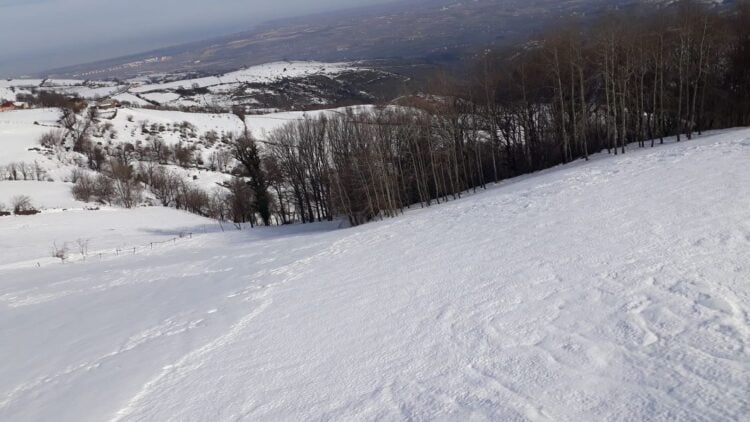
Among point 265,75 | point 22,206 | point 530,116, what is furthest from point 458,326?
point 265,75

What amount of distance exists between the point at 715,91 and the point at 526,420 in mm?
38364

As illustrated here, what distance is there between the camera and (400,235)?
2056 centimetres

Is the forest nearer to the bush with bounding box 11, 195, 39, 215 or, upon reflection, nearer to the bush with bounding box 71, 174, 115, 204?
the bush with bounding box 71, 174, 115, 204

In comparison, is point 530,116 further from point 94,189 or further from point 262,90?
point 262,90

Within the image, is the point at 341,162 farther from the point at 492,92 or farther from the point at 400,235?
the point at 400,235

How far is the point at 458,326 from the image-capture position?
9133 millimetres

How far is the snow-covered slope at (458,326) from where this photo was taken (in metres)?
6.55

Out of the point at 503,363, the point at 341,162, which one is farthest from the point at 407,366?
the point at 341,162

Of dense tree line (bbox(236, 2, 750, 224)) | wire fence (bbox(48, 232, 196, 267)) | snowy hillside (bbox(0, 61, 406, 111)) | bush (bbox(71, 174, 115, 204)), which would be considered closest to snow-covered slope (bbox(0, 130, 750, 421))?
wire fence (bbox(48, 232, 196, 267))

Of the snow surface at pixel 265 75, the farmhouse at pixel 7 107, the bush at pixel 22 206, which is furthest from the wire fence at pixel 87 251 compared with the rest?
the snow surface at pixel 265 75

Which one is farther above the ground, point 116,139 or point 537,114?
point 116,139

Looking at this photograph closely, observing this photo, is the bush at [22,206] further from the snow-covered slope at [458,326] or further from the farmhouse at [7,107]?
the farmhouse at [7,107]

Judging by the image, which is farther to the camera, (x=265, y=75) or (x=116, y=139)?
(x=265, y=75)

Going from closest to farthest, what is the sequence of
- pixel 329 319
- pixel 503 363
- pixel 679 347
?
pixel 679 347
pixel 503 363
pixel 329 319
